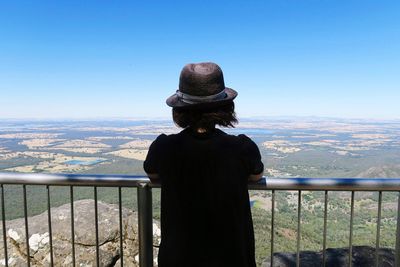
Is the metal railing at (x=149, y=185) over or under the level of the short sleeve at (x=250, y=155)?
under

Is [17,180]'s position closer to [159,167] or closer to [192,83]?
[159,167]

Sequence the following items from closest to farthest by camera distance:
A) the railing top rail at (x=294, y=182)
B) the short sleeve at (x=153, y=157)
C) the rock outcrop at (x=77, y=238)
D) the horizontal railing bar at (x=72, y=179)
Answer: the short sleeve at (x=153, y=157)
the railing top rail at (x=294, y=182)
the horizontal railing bar at (x=72, y=179)
the rock outcrop at (x=77, y=238)

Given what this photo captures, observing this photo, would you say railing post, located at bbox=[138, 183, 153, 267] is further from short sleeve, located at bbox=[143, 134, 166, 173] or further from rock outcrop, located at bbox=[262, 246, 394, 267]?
rock outcrop, located at bbox=[262, 246, 394, 267]

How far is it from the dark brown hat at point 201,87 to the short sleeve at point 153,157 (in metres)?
0.19

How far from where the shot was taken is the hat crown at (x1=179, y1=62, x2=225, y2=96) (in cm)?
143

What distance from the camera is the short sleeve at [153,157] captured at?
154 cm

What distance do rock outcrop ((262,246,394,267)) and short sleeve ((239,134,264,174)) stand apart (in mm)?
2889

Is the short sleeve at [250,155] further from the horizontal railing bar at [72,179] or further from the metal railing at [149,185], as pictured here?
the horizontal railing bar at [72,179]

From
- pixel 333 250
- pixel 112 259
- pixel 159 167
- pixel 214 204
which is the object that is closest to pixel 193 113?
pixel 159 167

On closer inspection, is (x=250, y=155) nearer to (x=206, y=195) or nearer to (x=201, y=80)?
(x=206, y=195)

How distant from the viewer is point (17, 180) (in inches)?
93.8

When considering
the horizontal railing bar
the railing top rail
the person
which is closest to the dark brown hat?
the person

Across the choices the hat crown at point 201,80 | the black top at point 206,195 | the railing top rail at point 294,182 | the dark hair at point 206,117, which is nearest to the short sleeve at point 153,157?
the black top at point 206,195

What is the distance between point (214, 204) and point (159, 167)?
31 centimetres
